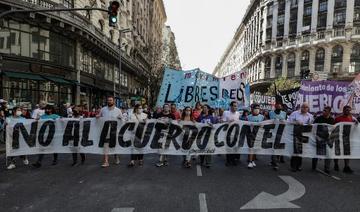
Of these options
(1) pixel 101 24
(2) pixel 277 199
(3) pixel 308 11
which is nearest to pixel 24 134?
(2) pixel 277 199

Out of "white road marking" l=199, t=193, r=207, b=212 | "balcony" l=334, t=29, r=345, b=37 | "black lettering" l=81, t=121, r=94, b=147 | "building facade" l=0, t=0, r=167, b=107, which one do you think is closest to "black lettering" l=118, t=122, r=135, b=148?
"black lettering" l=81, t=121, r=94, b=147

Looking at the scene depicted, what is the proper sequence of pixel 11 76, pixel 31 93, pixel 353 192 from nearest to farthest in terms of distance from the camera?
pixel 353 192 < pixel 11 76 < pixel 31 93

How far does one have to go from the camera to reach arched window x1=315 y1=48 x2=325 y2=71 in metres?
56.6

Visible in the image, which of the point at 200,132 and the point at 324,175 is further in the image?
the point at 200,132

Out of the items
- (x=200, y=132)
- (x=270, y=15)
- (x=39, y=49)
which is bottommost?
(x=200, y=132)

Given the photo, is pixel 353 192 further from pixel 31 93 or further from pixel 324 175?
pixel 31 93

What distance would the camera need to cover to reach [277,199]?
5480 mm

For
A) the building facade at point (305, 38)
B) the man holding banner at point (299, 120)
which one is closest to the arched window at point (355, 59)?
the building facade at point (305, 38)

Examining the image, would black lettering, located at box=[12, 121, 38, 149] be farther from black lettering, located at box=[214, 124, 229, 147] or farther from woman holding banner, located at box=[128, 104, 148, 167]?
black lettering, located at box=[214, 124, 229, 147]

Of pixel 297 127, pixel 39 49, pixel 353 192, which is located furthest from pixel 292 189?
pixel 39 49

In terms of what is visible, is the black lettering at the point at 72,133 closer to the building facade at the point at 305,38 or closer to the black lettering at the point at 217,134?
the black lettering at the point at 217,134

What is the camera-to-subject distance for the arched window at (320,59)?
56.6 m

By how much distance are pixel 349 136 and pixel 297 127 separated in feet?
4.52

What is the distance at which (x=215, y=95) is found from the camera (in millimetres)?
11406
